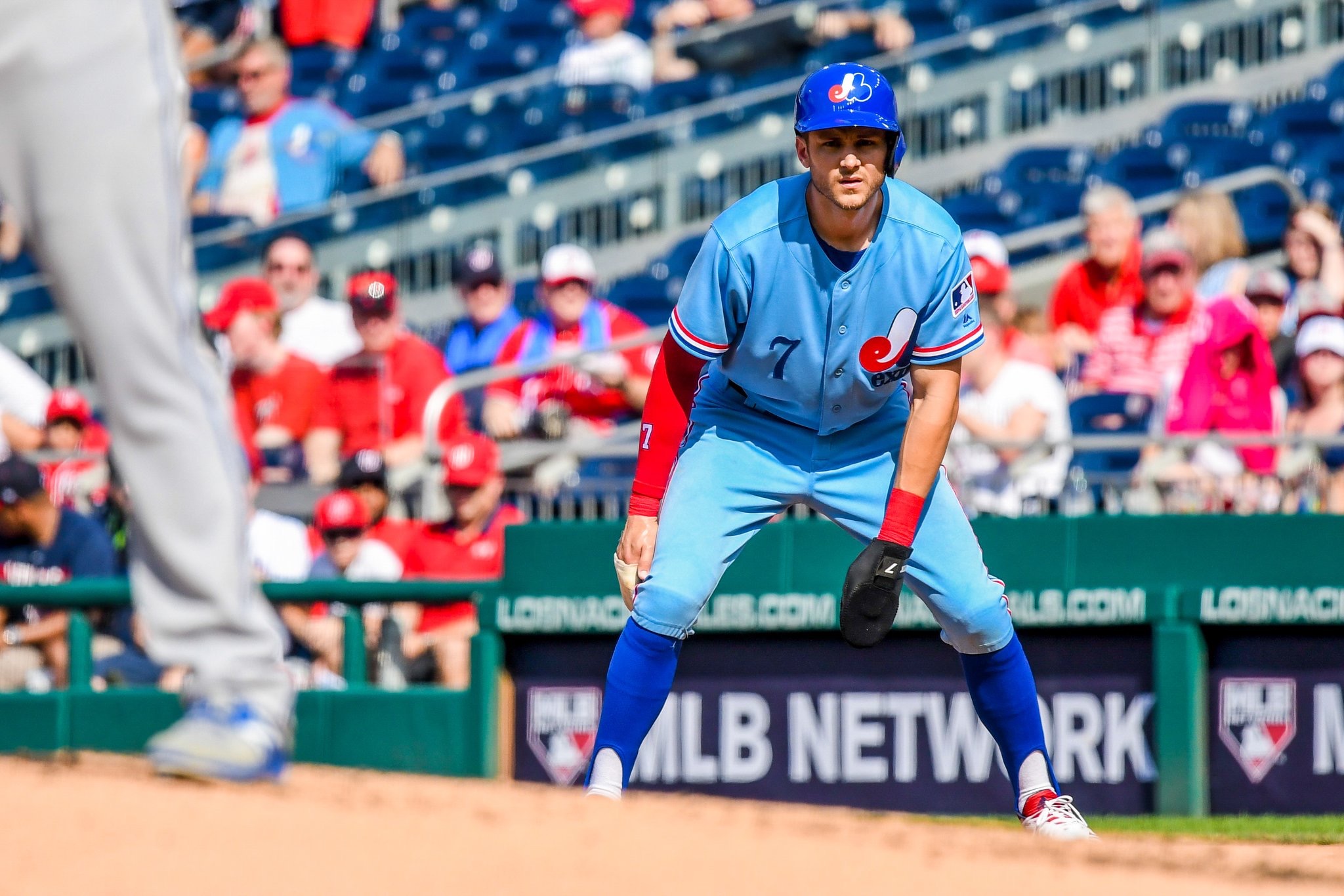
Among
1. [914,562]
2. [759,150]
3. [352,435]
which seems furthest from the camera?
[759,150]

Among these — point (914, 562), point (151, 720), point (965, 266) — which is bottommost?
point (151, 720)

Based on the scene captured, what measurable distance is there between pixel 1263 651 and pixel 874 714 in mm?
1366

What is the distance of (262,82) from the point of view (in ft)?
37.9

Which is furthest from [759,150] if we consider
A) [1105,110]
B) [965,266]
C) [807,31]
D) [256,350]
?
[965,266]

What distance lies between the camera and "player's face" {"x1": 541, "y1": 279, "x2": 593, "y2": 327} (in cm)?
883

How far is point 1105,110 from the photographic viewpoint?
1180 centimetres

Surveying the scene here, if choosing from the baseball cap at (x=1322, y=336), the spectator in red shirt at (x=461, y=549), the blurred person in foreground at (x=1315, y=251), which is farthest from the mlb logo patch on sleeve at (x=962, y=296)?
the blurred person in foreground at (x=1315, y=251)

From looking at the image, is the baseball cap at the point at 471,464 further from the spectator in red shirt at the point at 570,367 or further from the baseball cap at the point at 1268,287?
the baseball cap at the point at 1268,287

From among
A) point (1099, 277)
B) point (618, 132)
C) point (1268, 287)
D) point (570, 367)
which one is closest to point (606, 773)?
point (570, 367)

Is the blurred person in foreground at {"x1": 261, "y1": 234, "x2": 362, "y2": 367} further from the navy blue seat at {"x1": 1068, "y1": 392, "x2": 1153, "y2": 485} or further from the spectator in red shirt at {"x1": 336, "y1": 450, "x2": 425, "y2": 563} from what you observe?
the navy blue seat at {"x1": 1068, "y1": 392, "x2": 1153, "y2": 485}

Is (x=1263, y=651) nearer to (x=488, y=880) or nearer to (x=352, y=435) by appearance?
(x=352, y=435)

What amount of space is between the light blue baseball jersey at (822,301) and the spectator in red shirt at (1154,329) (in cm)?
368

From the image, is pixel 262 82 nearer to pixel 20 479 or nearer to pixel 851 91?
pixel 20 479

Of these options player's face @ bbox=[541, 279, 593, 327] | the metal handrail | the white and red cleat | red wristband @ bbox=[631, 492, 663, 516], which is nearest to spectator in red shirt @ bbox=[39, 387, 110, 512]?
player's face @ bbox=[541, 279, 593, 327]
